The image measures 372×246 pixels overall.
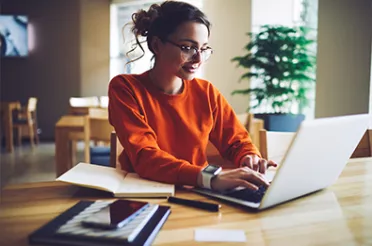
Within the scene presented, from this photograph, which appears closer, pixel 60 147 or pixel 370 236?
pixel 370 236

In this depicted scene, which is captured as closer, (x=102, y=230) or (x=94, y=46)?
(x=102, y=230)

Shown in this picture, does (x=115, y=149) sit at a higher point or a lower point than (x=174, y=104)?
lower

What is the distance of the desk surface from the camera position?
0.59 meters

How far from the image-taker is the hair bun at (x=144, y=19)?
48.7 inches

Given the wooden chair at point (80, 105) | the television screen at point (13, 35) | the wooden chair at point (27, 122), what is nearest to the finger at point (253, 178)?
the wooden chair at point (80, 105)

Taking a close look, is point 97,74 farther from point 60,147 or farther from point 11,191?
point 11,191

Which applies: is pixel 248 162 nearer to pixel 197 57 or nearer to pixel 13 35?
pixel 197 57

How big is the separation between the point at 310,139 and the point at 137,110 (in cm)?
58

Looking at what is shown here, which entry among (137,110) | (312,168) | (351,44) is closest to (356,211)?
(312,168)

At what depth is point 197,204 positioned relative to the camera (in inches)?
29.5

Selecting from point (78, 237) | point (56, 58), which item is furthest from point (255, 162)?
point (56, 58)

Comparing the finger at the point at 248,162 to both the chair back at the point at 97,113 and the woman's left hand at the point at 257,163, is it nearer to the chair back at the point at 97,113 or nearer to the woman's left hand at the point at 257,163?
the woman's left hand at the point at 257,163

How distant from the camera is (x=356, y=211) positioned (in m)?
0.75

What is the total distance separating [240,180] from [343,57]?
289 centimetres
